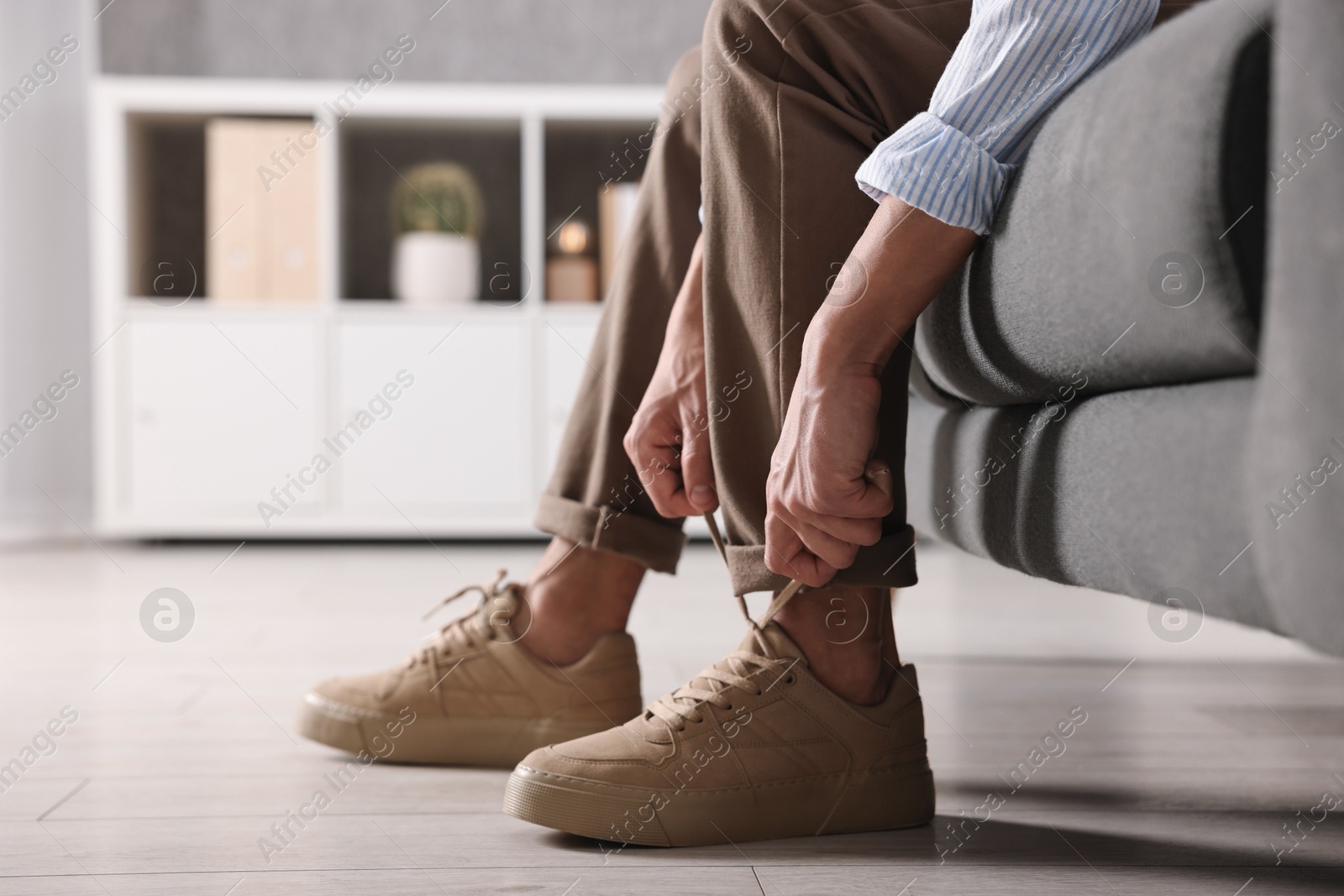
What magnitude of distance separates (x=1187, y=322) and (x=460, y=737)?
574 millimetres

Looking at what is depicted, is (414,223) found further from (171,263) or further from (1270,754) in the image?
(1270,754)

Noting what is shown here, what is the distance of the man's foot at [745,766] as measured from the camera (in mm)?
600

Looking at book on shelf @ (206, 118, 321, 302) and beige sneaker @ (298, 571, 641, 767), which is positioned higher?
book on shelf @ (206, 118, 321, 302)

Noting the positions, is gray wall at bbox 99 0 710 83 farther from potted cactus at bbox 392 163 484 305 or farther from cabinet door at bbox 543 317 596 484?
cabinet door at bbox 543 317 596 484

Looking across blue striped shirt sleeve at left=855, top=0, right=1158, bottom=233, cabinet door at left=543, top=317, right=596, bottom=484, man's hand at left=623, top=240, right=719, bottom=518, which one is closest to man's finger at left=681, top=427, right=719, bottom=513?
man's hand at left=623, top=240, right=719, bottom=518

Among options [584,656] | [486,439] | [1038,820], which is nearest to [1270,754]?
[1038,820]

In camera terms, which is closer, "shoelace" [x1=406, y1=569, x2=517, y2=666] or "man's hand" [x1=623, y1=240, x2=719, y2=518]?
"man's hand" [x1=623, y1=240, x2=719, y2=518]

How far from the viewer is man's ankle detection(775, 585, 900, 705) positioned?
0.63 meters

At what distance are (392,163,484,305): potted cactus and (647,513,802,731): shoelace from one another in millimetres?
2091

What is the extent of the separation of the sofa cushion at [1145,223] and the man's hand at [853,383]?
39mm

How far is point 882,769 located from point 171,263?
99.3 inches

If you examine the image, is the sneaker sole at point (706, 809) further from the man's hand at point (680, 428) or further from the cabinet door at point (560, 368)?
the cabinet door at point (560, 368)

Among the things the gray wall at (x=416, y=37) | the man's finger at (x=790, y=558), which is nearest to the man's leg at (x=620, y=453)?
the man's finger at (x=790, y=558)

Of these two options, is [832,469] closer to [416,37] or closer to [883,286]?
[883,286]
